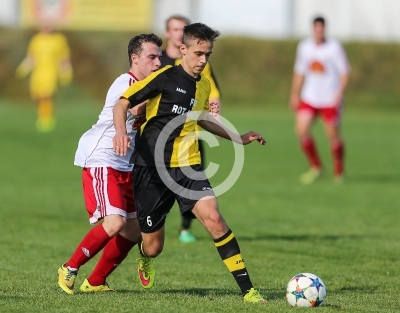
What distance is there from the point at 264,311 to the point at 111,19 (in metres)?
32.3

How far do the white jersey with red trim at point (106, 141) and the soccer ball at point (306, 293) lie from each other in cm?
175

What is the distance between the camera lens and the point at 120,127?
673 centimetres

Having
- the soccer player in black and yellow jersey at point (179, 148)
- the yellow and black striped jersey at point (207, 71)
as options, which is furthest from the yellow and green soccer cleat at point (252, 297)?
the yellow and black striped jersey at point (207, 71)

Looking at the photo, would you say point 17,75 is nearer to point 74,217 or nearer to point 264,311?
point 74,217

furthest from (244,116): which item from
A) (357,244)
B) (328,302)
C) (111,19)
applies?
(328,302)

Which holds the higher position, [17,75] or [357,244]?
[357,244]

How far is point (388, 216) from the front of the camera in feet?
43.0

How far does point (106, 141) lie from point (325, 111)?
33.5 ft

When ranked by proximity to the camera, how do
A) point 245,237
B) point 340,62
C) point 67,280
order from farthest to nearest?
point 340,62
point 245,237
point 67,280

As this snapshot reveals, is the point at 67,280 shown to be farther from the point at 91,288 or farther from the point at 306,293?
the point at 306,293

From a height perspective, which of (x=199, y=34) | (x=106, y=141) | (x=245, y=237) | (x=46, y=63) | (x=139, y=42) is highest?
(x=199, y=34)

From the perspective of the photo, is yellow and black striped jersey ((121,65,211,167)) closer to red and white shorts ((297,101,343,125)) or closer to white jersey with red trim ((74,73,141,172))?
white jersey with red trim ((74,73,141,172))

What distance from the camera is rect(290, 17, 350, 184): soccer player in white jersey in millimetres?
17094

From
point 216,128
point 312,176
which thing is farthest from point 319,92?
point 216,128
